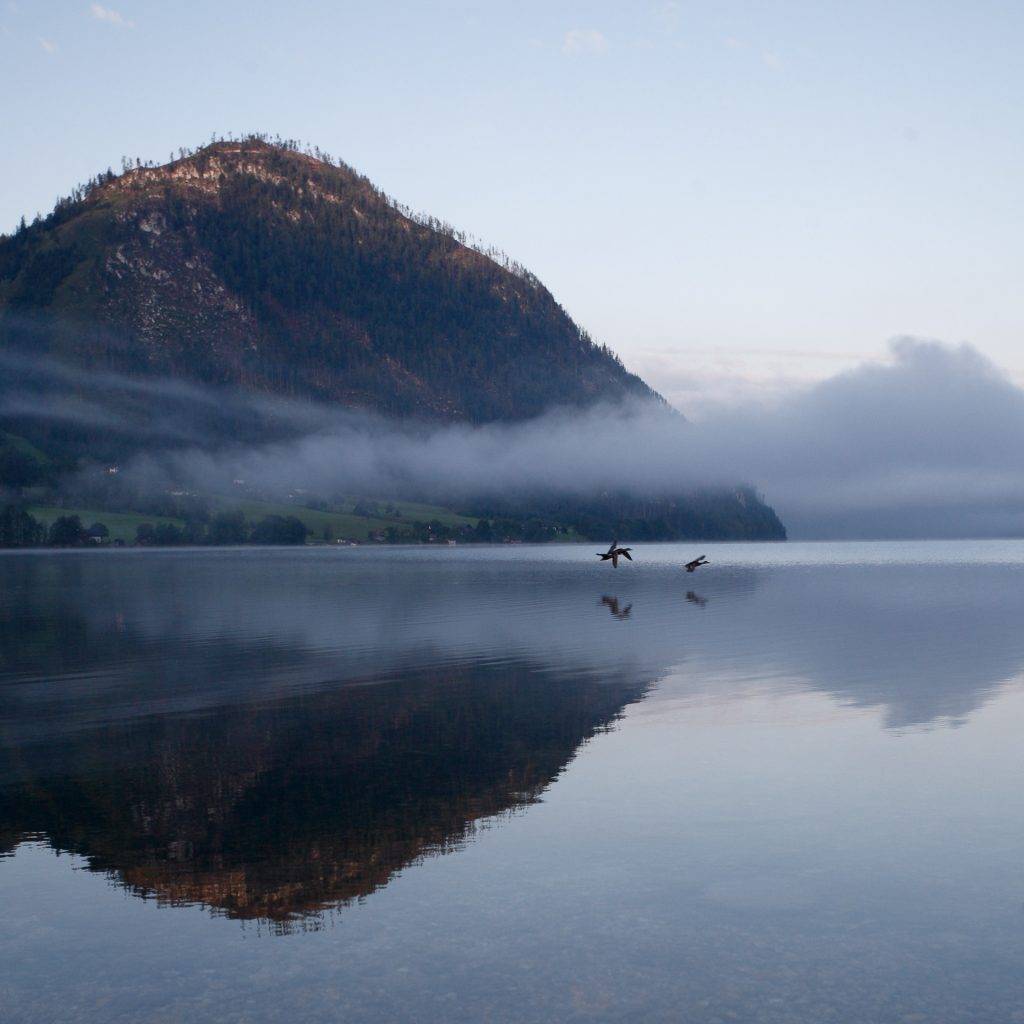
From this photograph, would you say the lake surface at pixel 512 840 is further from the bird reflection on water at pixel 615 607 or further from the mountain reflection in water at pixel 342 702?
the bird reflection on water at pixel 615 607

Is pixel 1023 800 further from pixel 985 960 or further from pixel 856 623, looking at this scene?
pixel 856 623

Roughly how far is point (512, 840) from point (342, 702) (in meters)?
20.8

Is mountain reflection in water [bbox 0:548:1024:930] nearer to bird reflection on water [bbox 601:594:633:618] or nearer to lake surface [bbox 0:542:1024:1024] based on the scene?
lake surface [bbox 0:542:1024:1024]

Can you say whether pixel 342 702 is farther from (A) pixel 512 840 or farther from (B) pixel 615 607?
(B) pixel 615 607

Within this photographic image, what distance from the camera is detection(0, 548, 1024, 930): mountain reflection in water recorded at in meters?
25.2

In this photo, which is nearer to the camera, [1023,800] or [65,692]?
[1023,800]

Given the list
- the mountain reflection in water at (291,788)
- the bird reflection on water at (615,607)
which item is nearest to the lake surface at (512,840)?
the mountain reflection in water at (291,788)

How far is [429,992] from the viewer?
57.0 ft

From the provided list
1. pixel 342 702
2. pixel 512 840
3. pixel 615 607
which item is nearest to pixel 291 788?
pixel 512 840

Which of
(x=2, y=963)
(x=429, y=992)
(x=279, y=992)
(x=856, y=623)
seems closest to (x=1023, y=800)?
(x=429, y=992)

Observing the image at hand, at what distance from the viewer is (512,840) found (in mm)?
25531

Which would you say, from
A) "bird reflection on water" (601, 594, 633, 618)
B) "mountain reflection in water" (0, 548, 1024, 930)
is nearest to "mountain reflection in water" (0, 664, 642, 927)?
"mountain reflection in water" (0, 548, 1024, 930)

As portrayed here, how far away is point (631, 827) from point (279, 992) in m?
11.3

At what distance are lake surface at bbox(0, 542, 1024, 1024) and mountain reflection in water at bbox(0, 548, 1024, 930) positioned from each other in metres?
0.19
